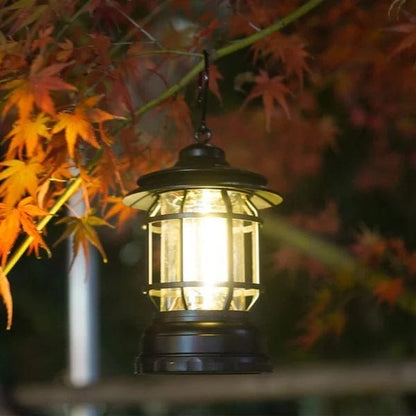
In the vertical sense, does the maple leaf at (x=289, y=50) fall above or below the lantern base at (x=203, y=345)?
above

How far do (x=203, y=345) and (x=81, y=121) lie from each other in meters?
0.72

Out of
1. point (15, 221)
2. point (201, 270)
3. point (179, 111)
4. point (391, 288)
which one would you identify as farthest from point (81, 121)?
point (391, 288)

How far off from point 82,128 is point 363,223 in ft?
11.4

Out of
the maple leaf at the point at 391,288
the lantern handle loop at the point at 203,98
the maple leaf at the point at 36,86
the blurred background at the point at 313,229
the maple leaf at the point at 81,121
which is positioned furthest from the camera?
the maple leaf at the point at 391,288

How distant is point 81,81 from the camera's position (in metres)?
2.42

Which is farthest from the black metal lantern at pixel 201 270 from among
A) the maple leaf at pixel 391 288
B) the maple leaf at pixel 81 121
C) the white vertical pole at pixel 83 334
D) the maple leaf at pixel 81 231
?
the white vertical pole at pixel 83 334

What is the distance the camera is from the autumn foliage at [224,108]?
7.75ft

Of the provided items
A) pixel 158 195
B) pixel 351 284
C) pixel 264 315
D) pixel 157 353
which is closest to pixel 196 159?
pixel 158 195

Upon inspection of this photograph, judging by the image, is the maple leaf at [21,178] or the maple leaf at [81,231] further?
the maple leaf at [81,231]

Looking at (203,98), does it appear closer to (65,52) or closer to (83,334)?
(65,52)

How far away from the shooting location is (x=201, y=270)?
8.18 ft

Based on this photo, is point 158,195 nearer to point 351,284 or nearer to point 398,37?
point 398,37

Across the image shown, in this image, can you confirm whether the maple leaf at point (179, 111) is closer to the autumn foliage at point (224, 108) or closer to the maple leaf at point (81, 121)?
the autumn foliage at point (224, 108)

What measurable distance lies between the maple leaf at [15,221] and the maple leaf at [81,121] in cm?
18
